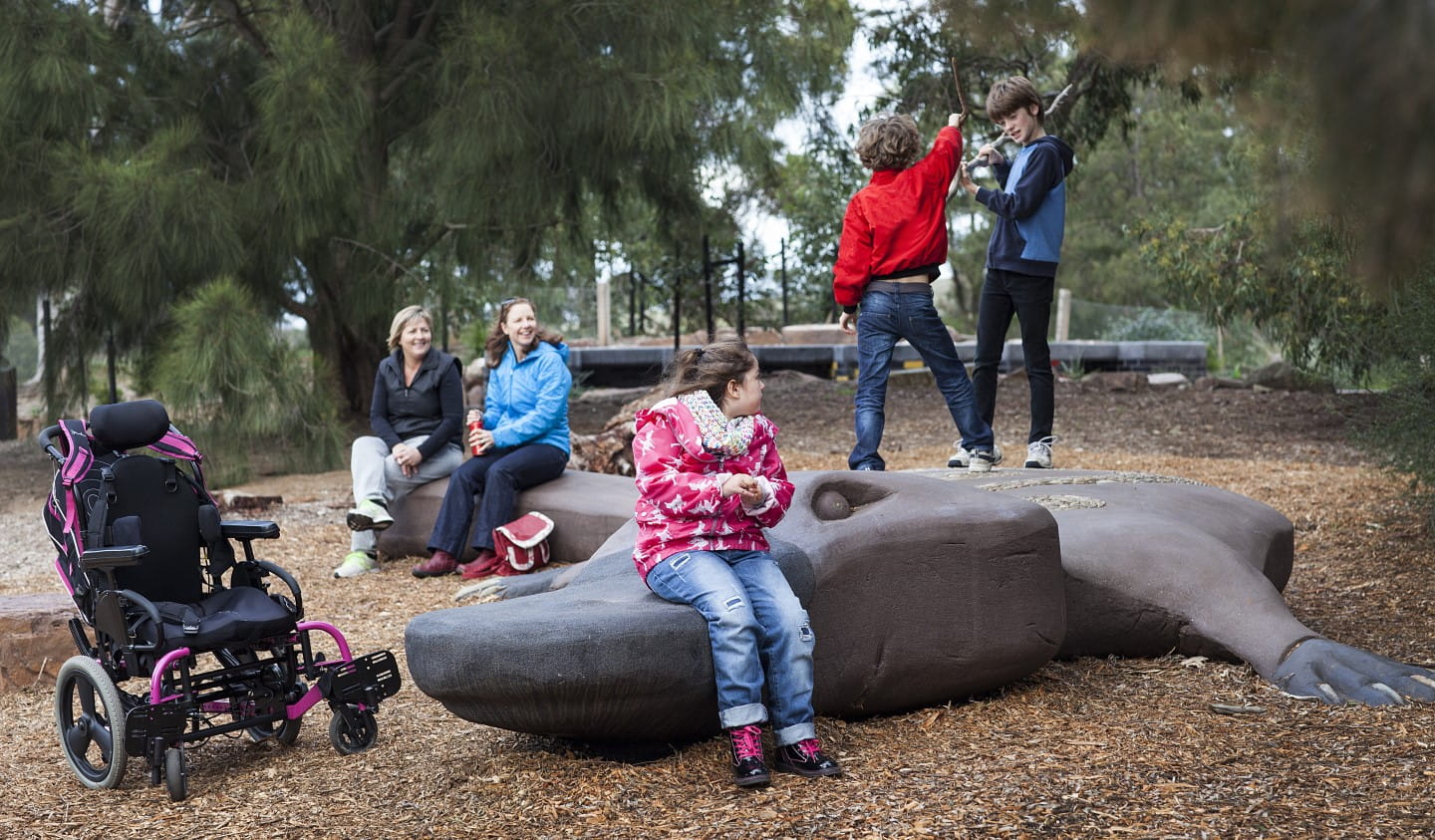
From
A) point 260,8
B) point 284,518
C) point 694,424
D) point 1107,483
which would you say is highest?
point 260,8

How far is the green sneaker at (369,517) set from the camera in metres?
6.07

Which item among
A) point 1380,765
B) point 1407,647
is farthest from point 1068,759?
point 1407,647

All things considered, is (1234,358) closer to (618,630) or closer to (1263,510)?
(1263,510)

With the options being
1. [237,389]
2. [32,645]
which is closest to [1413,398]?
[32,645]

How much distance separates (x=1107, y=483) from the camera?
483 centimetres

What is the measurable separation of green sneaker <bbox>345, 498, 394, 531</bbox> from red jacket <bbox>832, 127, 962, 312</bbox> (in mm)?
2380

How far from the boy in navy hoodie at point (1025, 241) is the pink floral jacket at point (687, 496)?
2.11m

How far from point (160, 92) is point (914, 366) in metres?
7.60

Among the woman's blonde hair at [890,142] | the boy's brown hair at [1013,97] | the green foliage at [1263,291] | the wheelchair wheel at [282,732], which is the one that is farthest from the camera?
the green foliage at [1263,291]

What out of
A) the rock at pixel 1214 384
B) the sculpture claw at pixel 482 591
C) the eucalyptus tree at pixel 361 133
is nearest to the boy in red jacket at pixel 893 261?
the sculpture claw at pixel 482 591

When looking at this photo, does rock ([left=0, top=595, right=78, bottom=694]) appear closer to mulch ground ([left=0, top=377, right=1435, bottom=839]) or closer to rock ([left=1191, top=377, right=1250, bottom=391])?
mulch ground ([left=0, top=377, right=1435, bottom=839])

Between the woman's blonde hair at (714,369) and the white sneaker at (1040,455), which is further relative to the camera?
the white sneaker at (1040,455)

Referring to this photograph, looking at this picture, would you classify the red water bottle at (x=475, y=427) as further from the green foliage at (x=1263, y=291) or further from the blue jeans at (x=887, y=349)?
the green foliage at (x=1263, y=291)

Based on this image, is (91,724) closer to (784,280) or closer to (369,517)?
(369,517)
